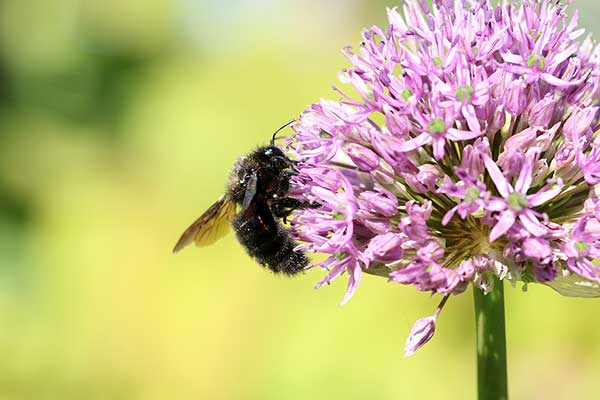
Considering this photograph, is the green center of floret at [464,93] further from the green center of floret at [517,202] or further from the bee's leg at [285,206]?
the bee's leg at [285,206]

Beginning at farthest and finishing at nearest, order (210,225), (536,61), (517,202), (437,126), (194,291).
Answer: (194,291), (210,225), (536,61), (437,126), (517,202)

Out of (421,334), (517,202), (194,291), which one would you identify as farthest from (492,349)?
(194,291)

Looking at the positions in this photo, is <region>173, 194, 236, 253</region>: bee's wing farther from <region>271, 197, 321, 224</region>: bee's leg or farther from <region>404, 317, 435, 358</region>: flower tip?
<region>404, 317, 435, 358</region>: flower tip

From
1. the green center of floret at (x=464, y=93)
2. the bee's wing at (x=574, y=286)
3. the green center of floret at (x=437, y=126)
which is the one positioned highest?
the green center of floret at (x=464, y=93)

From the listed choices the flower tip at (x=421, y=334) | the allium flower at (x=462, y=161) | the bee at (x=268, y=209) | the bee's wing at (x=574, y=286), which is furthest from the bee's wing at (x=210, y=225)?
the bee's wing at (x=574, y=286)

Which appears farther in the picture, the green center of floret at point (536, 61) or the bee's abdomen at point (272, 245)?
the bee's abdomen at point (272, 245)

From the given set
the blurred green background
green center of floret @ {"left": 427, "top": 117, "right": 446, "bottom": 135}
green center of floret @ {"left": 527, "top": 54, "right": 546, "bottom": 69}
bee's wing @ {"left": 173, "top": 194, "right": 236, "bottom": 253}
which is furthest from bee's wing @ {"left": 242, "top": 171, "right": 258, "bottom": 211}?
the blurred green background

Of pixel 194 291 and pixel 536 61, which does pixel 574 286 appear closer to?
pixel 536 61
